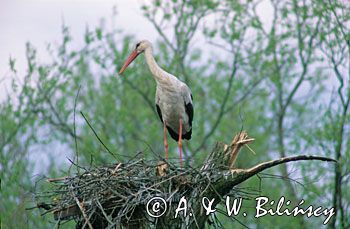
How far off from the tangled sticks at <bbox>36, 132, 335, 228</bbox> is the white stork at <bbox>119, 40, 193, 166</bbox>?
3.49 m

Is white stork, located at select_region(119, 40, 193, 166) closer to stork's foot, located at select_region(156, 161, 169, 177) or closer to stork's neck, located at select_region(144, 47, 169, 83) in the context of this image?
stork's neck, located at select_region(144, 47, 169, 83)

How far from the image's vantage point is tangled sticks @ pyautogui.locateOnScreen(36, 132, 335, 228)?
6785 millimetres

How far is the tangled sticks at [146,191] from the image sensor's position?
6.79 m

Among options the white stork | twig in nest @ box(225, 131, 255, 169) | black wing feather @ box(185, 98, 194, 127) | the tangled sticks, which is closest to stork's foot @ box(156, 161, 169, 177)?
the tangled sticks

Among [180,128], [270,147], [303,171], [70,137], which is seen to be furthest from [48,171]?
[270,147]

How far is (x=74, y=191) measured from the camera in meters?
7.01

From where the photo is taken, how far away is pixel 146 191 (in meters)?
6.82

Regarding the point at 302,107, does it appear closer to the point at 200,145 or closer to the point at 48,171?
the point at 200,145

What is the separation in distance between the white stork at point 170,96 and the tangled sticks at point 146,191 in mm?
3487

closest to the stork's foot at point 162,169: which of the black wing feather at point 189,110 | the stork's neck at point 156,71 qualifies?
the stork's neck at point 156,71

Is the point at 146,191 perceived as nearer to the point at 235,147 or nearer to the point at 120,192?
the point at 120,192

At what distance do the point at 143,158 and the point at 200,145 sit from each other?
13.2m

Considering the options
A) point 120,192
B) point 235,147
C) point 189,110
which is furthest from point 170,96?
point 120,192

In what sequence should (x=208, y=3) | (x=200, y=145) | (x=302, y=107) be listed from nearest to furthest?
1. (x=208, y=3)
2. (x=200, y=145)
3. (x=302, y=107)
